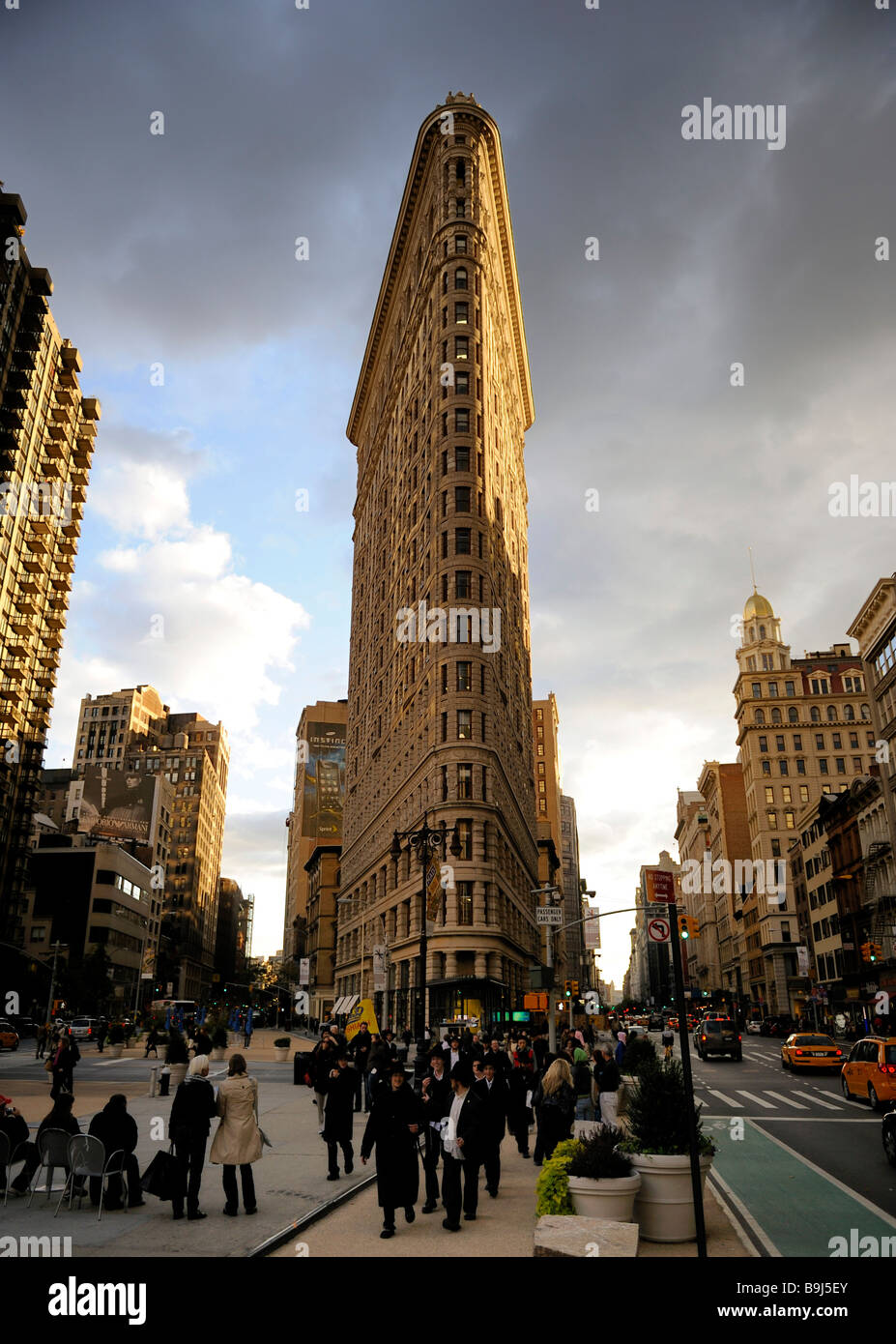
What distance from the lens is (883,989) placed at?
2532 inches

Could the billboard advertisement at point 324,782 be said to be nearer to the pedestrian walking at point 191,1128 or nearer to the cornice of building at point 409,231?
the cornice of building at point 409,231

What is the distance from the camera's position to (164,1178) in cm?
1124

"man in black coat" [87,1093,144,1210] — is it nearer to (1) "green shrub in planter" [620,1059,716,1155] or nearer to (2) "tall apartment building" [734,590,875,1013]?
(1) "green shrub in planter" [620,1059,716,1155]

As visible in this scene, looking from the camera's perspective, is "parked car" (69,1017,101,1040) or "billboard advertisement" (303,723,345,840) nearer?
"parked car" (69,1017,101,1040)

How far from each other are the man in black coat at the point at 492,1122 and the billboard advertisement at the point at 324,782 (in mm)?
153180


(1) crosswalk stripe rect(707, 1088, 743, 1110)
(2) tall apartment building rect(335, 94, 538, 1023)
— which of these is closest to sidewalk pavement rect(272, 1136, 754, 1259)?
(1) crosswalk stripe rect(707, 1088, 743, 1110)

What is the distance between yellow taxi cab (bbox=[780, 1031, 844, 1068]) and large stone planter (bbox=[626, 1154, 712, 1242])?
30.9 m

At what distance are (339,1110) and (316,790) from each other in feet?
528

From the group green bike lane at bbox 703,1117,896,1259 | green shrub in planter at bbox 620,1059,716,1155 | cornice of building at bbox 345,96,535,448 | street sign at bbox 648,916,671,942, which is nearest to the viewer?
green bike lane at bbox 703,1117,896,1259

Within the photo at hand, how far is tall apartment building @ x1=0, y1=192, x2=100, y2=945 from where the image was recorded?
82500mm

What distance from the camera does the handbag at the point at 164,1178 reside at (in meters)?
11.2
